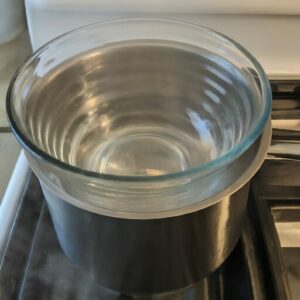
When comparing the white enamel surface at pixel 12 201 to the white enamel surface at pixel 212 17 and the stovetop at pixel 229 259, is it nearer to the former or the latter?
the stovetop at pixel 229 259

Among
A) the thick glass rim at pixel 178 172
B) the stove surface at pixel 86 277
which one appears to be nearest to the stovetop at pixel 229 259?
the stove surface at pixel 86 277

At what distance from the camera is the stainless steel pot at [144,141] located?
32 cm

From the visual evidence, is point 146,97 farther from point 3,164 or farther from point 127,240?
point 3,164

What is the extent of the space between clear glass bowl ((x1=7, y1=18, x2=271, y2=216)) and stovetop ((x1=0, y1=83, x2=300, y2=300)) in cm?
7

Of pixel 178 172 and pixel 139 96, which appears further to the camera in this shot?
pixel 139 96

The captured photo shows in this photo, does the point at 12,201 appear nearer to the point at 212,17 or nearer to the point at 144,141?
the point at 144,141

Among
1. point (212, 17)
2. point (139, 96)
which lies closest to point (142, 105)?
point (139, 96)

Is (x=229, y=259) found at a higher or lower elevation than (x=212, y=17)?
lower

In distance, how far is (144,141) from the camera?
16.3 inches

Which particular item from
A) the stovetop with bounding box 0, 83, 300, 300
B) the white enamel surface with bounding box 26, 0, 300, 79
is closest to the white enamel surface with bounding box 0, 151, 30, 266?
the stovetop with bounding box 0, 83, 300, 300

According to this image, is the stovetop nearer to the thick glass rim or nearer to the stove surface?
the stove surface

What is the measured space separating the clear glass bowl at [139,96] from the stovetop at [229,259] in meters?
0.07

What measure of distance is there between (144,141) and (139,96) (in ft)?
0.11

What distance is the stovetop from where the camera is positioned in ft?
1.27
